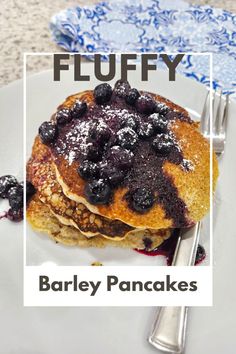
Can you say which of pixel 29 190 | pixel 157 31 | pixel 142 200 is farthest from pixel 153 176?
pixel 157 31

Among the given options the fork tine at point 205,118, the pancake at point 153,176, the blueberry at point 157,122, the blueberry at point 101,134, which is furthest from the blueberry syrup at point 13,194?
the fork tine at point 205,118

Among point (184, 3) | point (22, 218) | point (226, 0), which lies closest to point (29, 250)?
point (22, 218)

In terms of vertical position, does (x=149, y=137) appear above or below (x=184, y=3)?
below

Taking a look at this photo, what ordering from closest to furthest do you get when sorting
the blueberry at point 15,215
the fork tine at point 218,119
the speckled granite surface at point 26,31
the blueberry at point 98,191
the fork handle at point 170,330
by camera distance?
the fork handle at point 170,330, the blueberry at point 98,191, the blueberry at point 15,215, the fork tine at point 218,119, the speckled granite surface at point 26,31

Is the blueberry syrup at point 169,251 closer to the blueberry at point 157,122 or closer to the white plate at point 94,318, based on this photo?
the white plate at point 94,318

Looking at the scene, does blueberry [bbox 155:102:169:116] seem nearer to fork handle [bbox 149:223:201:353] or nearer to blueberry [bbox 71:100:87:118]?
blueberry [bbox 71:100:87:118]

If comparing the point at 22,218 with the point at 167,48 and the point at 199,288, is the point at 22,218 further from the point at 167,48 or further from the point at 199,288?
the point at 167,48

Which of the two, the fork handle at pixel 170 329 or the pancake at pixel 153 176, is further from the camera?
the pancake at pixel 153 176

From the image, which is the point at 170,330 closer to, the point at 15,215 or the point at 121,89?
the point at 15,215

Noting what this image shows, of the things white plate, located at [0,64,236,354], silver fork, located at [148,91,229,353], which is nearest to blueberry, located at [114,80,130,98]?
silver fork, located at [148,91,229,353]
